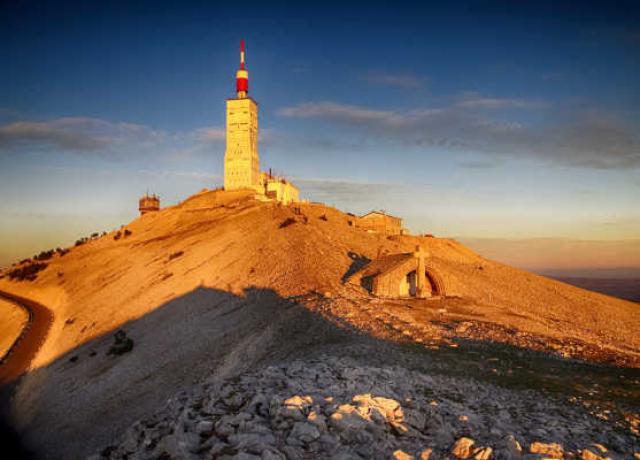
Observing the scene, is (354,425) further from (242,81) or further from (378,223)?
(242,81)

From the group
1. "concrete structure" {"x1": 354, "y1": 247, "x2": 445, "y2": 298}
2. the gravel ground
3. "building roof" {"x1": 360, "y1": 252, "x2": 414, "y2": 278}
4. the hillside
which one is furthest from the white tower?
the gravel ground

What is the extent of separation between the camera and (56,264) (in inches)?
3580

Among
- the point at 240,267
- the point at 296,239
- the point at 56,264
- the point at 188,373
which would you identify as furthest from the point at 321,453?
the point at 56,264

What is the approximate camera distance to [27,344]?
50.9 meters

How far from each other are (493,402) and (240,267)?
37737 mm

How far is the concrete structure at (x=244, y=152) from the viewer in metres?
104

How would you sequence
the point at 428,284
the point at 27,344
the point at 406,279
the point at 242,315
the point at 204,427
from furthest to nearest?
the point at 27,344, the point at 428,284, the point at 406,279, the point at 242,315, the point at 204,427

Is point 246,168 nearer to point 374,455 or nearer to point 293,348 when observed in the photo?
point 293,348

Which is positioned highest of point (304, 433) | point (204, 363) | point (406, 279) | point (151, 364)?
point (304, 433)

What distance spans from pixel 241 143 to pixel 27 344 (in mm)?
65851

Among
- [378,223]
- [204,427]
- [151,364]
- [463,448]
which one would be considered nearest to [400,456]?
[463,448]

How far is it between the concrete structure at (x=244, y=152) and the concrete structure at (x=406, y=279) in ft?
209

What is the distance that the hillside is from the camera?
25.3 m

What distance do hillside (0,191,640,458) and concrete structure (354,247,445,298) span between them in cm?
174
